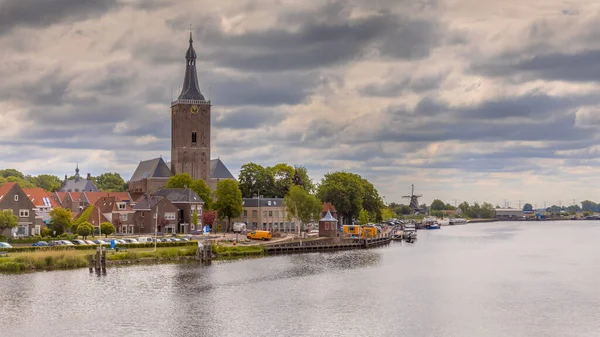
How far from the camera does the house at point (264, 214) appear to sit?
158500 mm

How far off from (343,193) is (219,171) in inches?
1067

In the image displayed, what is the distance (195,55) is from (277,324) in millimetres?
118071

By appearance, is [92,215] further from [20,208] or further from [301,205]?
[301,205]

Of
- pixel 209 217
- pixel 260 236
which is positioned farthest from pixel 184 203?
pixel 260 236

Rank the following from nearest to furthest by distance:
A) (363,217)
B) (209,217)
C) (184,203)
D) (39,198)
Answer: (39,198) → (184,203) → (209,217) → (363,217)

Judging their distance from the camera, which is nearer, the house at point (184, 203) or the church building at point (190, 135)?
the house at point (184, 203)

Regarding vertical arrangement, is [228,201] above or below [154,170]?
below

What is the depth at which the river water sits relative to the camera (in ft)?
182

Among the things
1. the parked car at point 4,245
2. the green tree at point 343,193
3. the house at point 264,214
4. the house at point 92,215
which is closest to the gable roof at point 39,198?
the house at point 92,215

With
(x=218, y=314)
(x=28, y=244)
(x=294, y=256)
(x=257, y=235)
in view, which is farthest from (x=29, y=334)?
(x=257, y=235)

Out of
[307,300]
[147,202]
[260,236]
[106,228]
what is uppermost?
[147,202]

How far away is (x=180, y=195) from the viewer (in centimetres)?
13725

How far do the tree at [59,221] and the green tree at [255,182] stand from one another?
62716 mm

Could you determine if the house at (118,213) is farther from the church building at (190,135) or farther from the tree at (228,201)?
the church building at (190,135)
